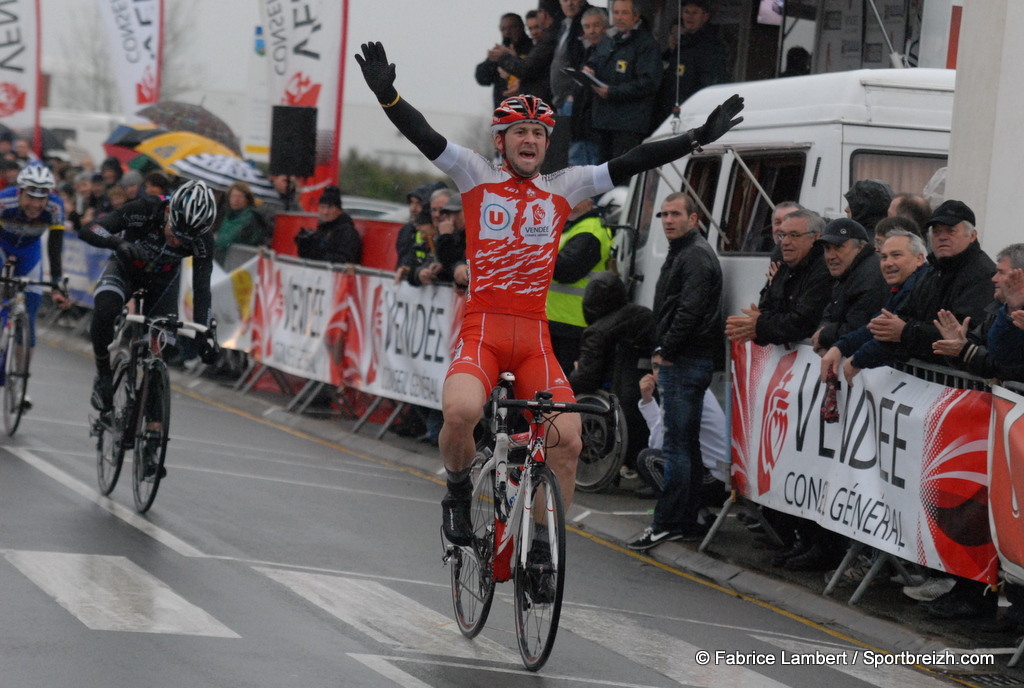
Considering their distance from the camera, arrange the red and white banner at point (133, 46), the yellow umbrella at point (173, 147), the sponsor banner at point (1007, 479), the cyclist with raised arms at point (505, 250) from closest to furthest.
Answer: the cyclist with raised arms at point (505, 250)
the sponsor banner at point (1007, 479)
the yellow umbrella at point (173, 147)
the red and white banner at point (133, 46)

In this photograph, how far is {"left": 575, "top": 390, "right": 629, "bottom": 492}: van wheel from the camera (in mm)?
11930

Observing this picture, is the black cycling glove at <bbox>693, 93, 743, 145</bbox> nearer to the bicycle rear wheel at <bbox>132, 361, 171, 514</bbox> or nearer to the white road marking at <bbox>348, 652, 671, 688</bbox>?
the white road marking at <bbox>348, 652, 671, 688</bbox>

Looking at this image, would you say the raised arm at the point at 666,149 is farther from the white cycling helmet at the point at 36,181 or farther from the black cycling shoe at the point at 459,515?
the white cycling helmet at the point at 36,181

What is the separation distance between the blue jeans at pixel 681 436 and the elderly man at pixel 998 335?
2559 millimetres

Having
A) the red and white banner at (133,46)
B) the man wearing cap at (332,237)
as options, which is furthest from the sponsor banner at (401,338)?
the red and white banner at (133,46)

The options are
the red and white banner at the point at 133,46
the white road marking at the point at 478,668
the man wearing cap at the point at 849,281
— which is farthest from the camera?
the red and white banner at the point at 133,46

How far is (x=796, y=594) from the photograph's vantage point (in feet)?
29.7

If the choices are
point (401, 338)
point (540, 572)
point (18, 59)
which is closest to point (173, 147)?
point (18, 59)

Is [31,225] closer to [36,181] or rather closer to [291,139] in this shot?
[36,181]

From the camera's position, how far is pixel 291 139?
19.4 meters

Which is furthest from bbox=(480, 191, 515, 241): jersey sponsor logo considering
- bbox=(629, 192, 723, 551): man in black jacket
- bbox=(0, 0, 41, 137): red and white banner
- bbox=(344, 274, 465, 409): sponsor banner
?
bbox=(0, 0, 41, 137): red and white banner

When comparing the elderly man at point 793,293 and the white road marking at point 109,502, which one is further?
the elderly man at point 793,293

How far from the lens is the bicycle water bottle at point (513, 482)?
22.1 feet

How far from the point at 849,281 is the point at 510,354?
323 centimetres
